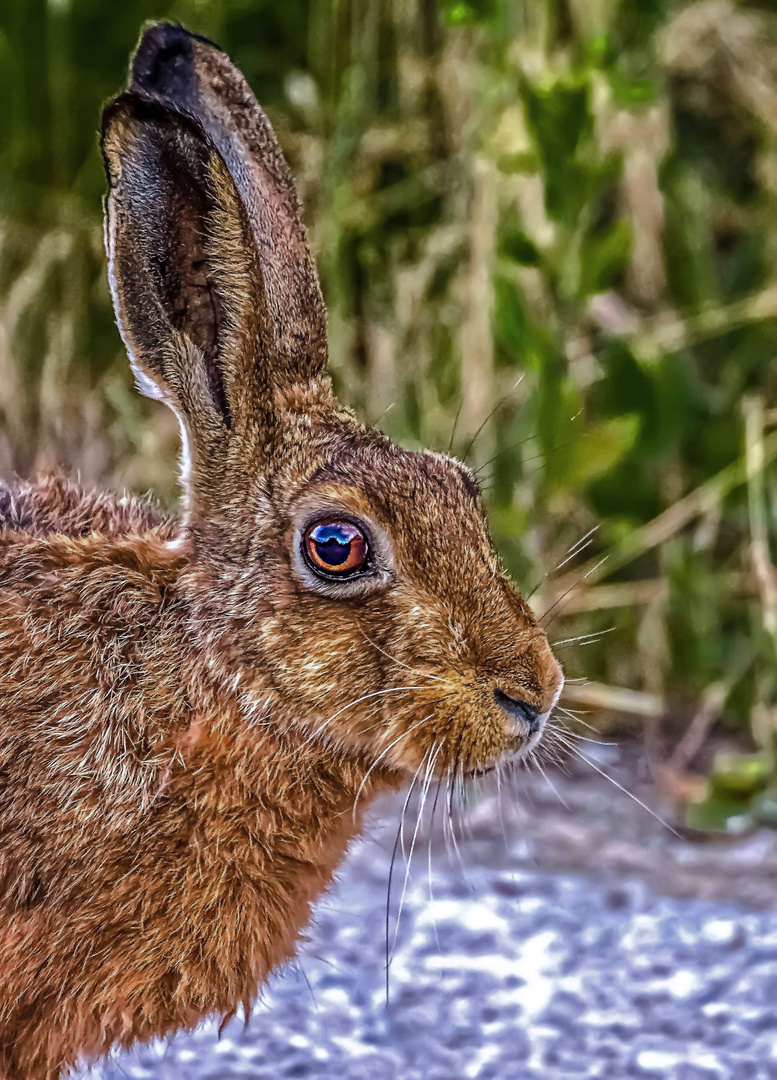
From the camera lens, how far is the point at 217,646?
193 centimetres

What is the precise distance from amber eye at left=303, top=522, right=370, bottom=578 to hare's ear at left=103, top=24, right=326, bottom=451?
22 cm

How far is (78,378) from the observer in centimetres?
396

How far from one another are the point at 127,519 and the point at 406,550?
0.52 m

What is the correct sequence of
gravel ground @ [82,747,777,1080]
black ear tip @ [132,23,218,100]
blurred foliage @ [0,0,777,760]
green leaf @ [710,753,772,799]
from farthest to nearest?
blurred foliage @ [0,0,777,760], green leaf @ [710,753,772,799], gravel ground @ [82,747,777,1080], black ear tip @ [132,23,218,100]

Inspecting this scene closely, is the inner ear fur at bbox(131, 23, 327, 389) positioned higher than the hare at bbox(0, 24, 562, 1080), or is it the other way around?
the inner ear fur at bbox(131, 23, 327, 389)

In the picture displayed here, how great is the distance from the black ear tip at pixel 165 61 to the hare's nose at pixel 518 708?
89 centimetres

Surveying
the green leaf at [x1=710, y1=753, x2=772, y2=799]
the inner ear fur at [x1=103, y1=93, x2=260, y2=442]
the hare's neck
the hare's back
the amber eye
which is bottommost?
the green leaf at [x1=710, y1=753, x2=772, y2=799]

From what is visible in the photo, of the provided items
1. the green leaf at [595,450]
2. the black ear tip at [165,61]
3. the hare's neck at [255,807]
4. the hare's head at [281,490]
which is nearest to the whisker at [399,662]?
the hare's head at [281,490]

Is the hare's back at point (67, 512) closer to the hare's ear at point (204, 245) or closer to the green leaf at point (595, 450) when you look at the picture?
the hare's ear at point (204, 245)

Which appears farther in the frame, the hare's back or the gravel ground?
the gravel ground

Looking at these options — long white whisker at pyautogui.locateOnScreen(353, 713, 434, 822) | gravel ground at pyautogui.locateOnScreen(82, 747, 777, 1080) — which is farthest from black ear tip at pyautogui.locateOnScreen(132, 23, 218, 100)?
gravel ground at pyautogui.locateOnScreen(82, 747, 777, 1080)

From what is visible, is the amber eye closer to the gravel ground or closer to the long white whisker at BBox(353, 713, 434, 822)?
the long white whisker at BBox(353, 713, 434, 822)

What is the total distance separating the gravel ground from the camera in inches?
90.1

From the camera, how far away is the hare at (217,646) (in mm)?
1828
